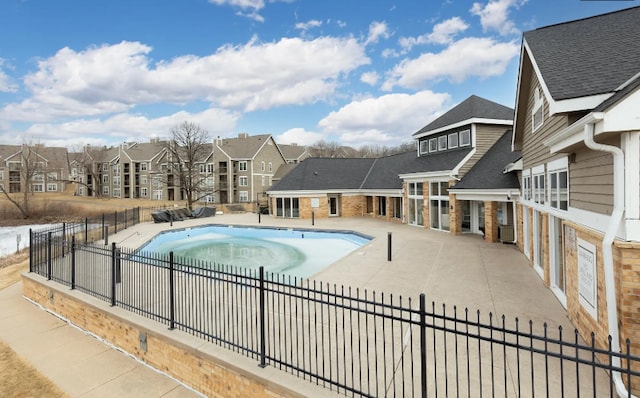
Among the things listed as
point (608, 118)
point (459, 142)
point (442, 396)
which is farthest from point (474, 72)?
point (442, 396)

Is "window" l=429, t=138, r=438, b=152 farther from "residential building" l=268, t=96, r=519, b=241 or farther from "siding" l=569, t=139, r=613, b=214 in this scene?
"siding" l=569, t=139, r=613, b=214

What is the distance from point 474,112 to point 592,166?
14902mm

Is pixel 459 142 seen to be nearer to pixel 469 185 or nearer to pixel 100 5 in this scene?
pixel 469 185

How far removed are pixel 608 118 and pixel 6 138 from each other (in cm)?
8467

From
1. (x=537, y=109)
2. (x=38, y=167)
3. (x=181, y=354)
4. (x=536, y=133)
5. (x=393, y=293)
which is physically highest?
(x=38, y=167)

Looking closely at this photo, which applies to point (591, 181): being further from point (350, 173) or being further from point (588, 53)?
point (350, 173)

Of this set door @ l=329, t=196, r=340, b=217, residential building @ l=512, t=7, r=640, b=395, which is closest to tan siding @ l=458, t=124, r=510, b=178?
residential building @ l=512, t=7, r=640, b=395

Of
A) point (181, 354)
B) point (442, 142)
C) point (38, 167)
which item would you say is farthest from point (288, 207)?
point (38, 167)

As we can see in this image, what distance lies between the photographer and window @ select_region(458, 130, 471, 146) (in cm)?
1866

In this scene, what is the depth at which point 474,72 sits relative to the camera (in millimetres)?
23391

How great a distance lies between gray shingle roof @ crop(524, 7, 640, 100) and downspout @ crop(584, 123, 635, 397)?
1.52 meters

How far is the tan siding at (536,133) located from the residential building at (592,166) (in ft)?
0.16

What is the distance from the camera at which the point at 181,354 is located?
5.36 metres

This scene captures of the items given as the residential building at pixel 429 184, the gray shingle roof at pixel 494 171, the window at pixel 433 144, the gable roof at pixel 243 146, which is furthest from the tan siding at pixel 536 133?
the gable roof at pixel 243 146
